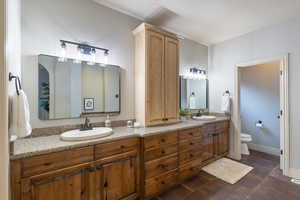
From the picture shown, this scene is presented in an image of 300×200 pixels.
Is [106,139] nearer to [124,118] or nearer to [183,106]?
[124,118]

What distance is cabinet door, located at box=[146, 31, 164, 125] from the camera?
7.03ft

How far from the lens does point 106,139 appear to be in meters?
1.51

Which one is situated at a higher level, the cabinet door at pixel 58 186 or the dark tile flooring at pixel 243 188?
the cabinet door at pixel 58 186

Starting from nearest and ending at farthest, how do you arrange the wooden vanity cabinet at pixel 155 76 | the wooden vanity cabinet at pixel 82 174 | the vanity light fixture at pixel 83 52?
1. the wooden vanity cabinet at pixel 82 174
2. the vanity light fixture at pixel 83 52
3. the wooden vanity cabinet at pixel 155 76

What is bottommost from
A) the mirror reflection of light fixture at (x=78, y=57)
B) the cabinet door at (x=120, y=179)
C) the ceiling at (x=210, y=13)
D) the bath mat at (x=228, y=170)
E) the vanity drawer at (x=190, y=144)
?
the bath mat at (x=228, y=170)

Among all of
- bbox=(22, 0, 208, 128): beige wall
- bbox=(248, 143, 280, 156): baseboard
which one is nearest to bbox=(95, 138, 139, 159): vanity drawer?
bbox=(22, 0, 208, 128): beige wall

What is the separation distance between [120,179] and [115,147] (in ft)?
1.26

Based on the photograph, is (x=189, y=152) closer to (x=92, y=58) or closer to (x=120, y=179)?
(x=120, y=179)

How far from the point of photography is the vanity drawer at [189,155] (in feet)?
7.01

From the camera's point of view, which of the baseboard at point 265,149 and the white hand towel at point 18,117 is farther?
the baseboard at point 265,149

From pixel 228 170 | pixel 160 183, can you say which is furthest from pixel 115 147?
pixel 228 170

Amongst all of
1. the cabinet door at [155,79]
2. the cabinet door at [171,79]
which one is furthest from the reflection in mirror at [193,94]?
the cabinet door at [155,79]

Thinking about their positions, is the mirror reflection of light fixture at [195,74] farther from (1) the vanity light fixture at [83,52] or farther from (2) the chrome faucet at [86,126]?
(2) the chrome faucet at [86,126]

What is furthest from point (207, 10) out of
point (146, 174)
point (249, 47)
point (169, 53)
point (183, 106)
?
point (146, 174)
